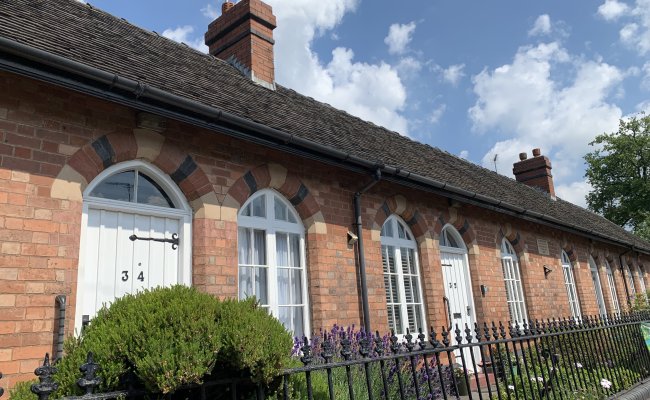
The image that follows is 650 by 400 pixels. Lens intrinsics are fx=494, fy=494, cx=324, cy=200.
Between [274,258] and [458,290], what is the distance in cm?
483

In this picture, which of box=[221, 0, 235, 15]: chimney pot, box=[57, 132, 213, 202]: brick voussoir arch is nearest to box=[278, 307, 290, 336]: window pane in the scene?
box=[57, 132, 213, 202]: brick voussoir arch

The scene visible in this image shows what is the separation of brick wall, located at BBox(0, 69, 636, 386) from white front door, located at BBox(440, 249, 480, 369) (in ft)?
1.94

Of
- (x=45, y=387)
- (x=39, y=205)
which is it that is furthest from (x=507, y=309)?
(x=45, y=387)

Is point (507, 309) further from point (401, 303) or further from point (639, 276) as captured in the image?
point (639, 276)

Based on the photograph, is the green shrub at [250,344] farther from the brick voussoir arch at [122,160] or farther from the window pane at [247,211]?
the window pane at [247,211]

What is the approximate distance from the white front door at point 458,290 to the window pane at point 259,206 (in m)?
4.40

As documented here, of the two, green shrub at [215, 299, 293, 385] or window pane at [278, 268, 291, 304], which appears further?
window pane at [278, 268, 291, 304]

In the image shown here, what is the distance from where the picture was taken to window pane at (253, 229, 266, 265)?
20.9 feet

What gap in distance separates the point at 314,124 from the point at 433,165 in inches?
142

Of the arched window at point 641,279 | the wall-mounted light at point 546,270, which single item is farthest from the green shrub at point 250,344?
the arched window at point 641,279

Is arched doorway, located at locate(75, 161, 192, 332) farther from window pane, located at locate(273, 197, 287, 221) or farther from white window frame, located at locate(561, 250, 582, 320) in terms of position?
white window frame, located at locate(561, 250, 582, 320)

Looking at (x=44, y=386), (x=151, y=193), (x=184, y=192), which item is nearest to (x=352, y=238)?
(x=184, y=192)

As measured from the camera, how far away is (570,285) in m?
14.5

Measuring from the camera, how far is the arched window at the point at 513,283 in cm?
1152
